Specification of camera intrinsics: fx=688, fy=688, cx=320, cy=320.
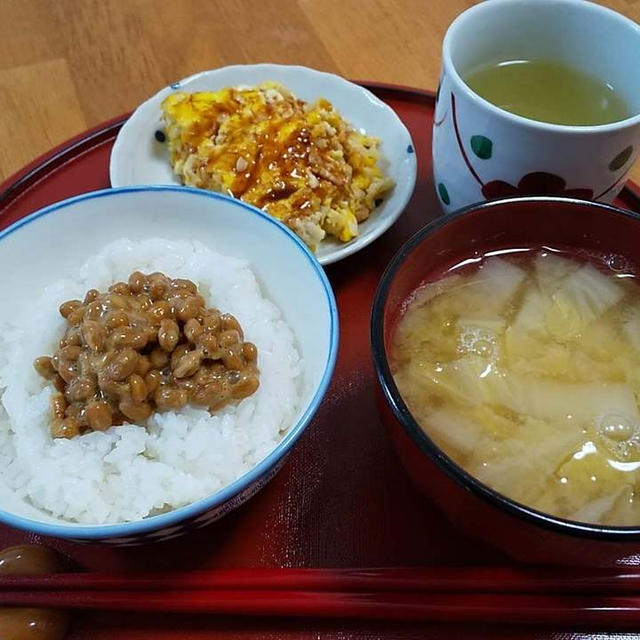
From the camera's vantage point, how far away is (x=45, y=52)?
2.54 metres

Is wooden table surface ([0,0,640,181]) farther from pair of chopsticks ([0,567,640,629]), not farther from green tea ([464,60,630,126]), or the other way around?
pair of chopsticks ([0,567,640,629])

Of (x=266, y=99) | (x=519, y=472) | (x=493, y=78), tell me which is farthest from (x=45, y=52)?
(x=519, y=472)

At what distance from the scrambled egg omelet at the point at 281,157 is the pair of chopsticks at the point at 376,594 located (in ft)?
3.02

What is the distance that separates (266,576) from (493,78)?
1.33 m

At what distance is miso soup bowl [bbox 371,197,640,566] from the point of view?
0.98 m

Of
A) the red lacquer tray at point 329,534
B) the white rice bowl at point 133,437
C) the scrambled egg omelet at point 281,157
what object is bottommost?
the red lacquer tray at point 329,534

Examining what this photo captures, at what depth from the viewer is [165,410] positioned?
55.4 inches

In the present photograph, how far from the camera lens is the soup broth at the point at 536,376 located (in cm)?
113

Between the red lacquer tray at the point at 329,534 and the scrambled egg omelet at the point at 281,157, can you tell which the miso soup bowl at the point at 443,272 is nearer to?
the red lacquer tray at the point at 329,534

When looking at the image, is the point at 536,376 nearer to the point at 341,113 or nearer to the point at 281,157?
the point at 281,157

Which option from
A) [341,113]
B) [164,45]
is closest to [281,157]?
[341,113]

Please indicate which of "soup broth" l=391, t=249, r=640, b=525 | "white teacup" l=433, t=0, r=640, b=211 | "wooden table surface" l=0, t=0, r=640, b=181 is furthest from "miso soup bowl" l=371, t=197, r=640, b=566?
"wooden table surface" l=0, t=0, r=640, b=181

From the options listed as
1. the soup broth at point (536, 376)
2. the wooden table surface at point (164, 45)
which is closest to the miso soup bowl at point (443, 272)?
the soup broth at point (536, 376)

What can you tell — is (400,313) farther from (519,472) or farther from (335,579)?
(335,579)
